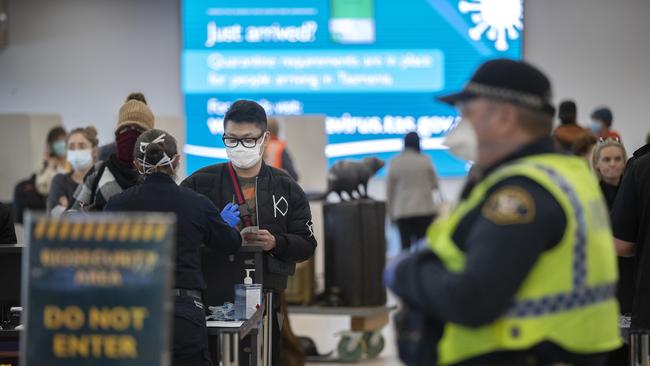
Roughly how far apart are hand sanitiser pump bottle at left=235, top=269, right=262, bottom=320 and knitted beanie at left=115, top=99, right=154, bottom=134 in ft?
3.43

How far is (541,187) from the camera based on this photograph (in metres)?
2.46

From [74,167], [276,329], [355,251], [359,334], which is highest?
[74,167]

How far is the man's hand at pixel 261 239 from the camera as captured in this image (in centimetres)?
466

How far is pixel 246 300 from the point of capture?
444 cm

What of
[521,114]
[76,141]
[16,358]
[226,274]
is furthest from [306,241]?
[76,141]

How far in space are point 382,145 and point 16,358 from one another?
30.7ft

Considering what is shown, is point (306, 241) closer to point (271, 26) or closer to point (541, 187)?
point (541, 187)

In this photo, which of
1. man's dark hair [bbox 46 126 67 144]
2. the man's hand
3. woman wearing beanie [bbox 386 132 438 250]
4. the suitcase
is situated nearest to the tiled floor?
the suitcase

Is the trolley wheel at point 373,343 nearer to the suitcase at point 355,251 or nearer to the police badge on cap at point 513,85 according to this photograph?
the suitcase at point 355,251

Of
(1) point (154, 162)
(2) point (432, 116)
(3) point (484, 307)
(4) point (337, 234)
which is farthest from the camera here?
(2) point (432, 116)

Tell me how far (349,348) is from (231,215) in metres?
3.26

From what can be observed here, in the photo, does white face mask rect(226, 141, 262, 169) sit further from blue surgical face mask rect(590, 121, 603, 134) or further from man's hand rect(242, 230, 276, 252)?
blue surgical face mask rect(590, 121, 603, 134)

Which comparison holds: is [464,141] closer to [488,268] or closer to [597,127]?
[488,268]

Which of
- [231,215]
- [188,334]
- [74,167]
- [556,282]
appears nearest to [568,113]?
[74,167]
